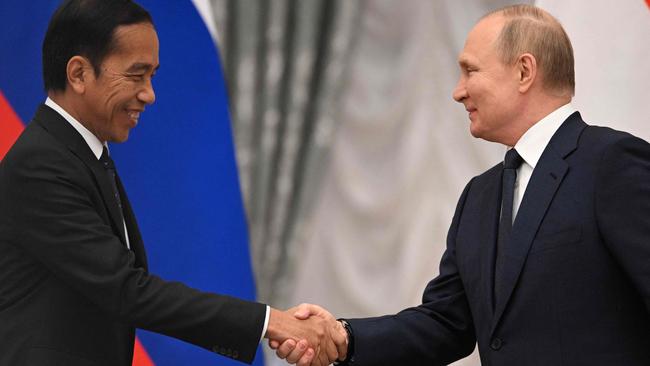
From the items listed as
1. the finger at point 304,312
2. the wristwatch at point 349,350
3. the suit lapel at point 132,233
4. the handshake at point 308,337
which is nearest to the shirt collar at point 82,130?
the suit lapel at point 132,233

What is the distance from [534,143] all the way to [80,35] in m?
1.10

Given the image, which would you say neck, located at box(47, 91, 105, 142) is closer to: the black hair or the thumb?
the black hair

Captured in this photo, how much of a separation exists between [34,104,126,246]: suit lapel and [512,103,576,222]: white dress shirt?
0.94 metres

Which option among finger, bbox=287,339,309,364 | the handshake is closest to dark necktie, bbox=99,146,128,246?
the handshake

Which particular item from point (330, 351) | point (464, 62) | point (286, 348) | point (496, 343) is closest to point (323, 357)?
point (330, 351)

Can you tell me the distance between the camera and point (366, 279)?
11.9 feet

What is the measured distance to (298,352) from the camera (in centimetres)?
273

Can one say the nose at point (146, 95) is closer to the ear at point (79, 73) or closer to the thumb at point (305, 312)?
the ear at point (79, 73)

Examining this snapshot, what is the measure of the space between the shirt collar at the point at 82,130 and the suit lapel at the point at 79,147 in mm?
16

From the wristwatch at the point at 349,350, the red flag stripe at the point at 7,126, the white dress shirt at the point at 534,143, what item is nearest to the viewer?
the white dress shirt at the point at 534,143

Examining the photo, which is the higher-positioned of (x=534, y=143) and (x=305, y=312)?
(x=534, y=143)

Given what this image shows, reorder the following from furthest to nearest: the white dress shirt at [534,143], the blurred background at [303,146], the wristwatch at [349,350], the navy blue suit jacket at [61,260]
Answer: the blurred background at [303,146] → the wristwatch at [349,350] → the white dress shirt at [534,143] → the navy blue suit jacket at [61,260]

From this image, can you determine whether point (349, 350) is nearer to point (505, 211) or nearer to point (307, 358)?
point (307, 358)

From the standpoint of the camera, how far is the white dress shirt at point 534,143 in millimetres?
2438
